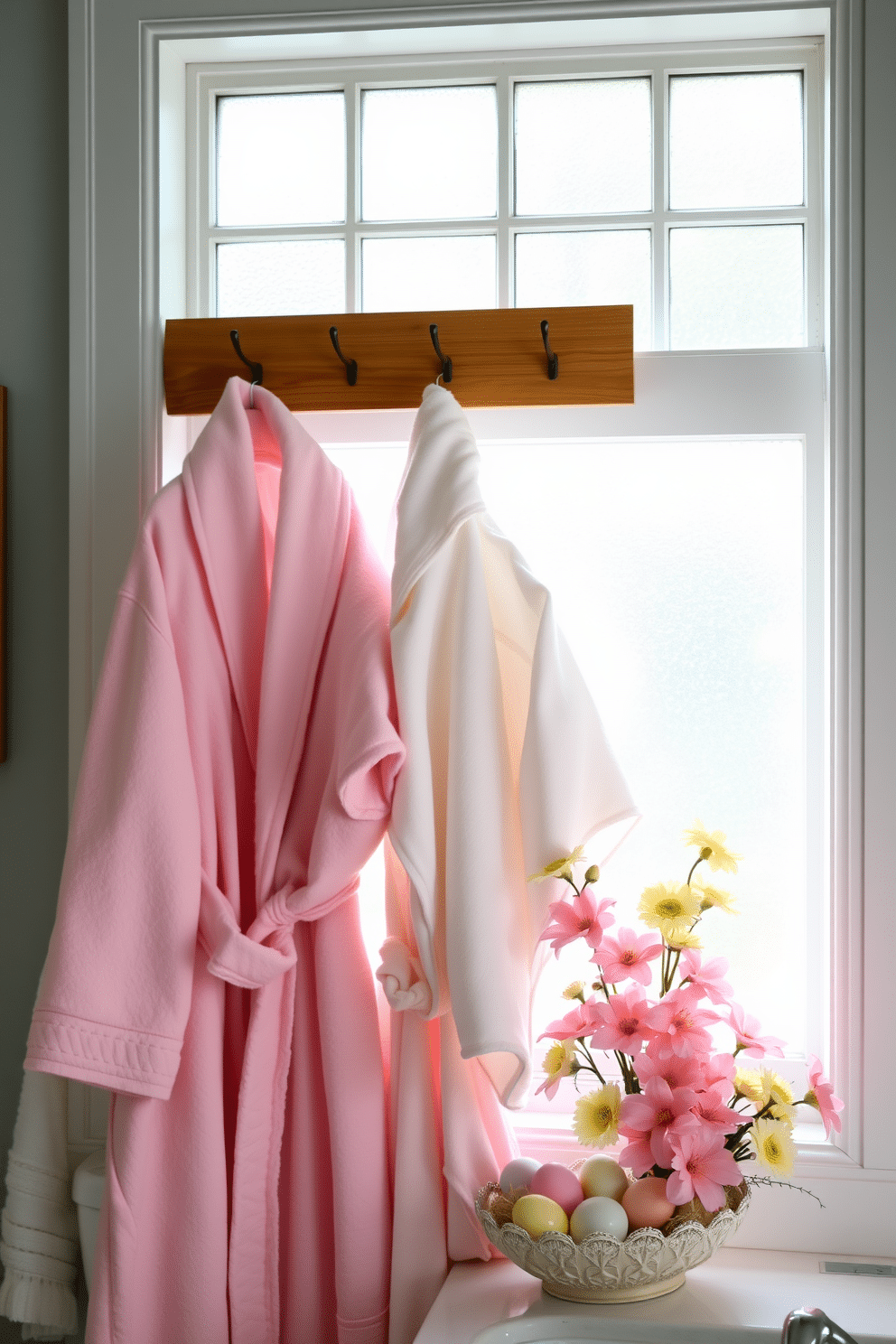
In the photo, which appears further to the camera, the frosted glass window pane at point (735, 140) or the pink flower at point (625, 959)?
the frosted glass window pane at point (735, 140)

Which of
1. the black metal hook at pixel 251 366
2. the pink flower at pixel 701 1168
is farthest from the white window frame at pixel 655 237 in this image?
the pink flower at pixel 701 1168

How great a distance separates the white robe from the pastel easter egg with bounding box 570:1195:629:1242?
0.45 ft

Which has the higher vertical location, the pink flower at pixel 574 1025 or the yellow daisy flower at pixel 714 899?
the yellow daisy flower at pixel 714 899

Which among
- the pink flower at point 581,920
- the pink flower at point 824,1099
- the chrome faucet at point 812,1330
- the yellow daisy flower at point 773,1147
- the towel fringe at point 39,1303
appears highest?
the pink flower at point 581,920

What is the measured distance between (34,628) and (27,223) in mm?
582

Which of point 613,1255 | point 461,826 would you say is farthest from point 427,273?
point 613,1255

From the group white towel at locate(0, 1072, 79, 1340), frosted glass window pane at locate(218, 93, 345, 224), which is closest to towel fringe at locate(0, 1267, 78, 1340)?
white towel at locate(0, 1072, 79, 1340)

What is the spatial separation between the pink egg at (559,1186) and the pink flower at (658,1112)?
0.09m

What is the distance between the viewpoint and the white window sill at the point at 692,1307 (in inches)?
41.9

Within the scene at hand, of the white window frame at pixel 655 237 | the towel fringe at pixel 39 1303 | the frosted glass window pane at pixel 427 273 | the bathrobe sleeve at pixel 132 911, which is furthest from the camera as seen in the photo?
the frosted glass window pane at pixel 427 273

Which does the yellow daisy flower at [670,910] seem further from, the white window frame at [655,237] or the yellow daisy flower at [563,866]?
the white window frame at [655,237]

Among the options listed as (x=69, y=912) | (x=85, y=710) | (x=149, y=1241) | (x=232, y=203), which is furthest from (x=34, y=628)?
(x=149, y=1241)

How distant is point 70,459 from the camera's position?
56.5 inches

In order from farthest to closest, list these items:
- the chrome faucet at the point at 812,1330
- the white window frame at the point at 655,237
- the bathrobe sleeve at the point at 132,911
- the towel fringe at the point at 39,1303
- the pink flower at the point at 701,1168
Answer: the white window frame at the point at 655,237 < the towel fringe at the point at 39,1303 < the bathrobe sleeve at the point at 132,911 < the pink flower at the point at 701,1168 < the chrome faucet at the point at 812,1330
